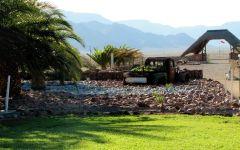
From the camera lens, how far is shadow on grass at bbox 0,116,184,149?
958 centimetres

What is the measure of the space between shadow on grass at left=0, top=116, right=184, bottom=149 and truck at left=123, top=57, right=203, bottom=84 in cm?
1364

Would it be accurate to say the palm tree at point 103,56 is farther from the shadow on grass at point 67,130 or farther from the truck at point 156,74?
the shadow on grass at point 67,130

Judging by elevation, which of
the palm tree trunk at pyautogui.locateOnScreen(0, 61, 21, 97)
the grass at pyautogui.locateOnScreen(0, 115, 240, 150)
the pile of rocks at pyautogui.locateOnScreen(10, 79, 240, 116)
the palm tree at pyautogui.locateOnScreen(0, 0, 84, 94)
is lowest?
the grass at pyautogui.locateOnScreen(0, 115, 240, 150)

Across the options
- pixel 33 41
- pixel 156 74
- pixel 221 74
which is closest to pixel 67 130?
pixel 33 41

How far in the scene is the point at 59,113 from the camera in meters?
14.9

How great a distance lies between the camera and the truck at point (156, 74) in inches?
1067

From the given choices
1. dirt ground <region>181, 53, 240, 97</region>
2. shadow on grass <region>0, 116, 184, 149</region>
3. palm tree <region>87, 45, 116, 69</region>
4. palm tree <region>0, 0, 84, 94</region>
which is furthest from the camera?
palm tree <region>87, 45, 116, 69</region>

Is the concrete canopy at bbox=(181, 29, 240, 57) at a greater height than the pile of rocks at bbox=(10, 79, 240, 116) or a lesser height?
greater

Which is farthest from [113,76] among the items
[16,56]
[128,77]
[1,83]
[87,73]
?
[16,56]

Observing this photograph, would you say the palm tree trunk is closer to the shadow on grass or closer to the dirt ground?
the shadow on grass

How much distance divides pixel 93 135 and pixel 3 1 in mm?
6353

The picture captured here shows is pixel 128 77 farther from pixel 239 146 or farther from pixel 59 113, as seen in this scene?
pixel 239 146

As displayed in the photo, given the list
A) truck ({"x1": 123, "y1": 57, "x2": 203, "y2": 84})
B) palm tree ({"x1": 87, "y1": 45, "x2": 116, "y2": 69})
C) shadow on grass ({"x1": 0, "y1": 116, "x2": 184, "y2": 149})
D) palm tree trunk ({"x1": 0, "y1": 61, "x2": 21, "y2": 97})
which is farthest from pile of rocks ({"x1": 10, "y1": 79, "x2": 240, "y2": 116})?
palm tree ({"x1": 87, "y1": 45, "x2": 116, "y2": 69})

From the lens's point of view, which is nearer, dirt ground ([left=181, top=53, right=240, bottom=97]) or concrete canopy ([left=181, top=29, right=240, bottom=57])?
dirt ground ([left=181, top=53, right=240, bottom=97])
